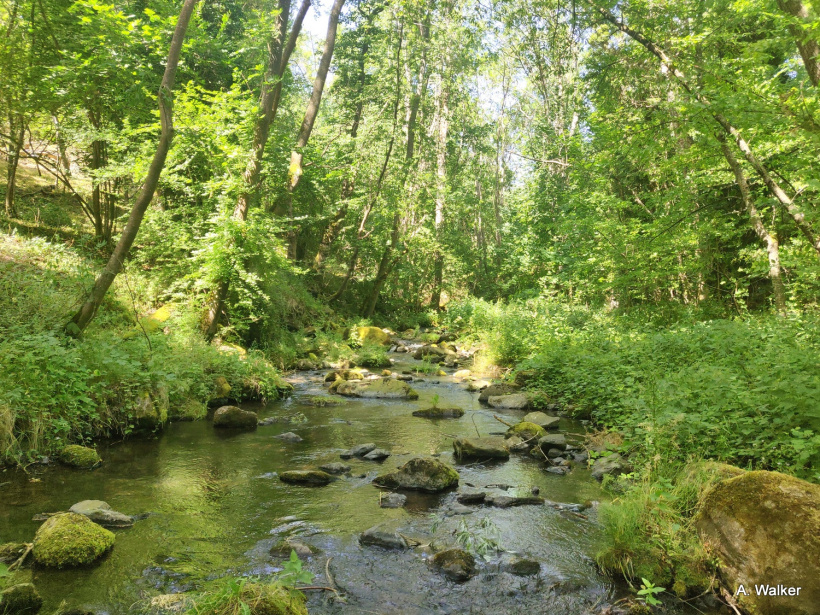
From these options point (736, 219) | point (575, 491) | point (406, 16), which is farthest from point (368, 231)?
point (575, 491)

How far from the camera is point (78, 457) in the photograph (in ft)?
20.9

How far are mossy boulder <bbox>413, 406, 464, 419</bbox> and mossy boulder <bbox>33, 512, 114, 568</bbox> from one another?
21.4 ft

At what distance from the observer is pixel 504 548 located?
15.6 feet

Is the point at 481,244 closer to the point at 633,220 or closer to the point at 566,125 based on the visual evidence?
the point at 566,125

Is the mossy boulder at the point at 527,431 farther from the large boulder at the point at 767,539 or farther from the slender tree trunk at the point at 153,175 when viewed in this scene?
the slender tree trunk at the point at 153,175

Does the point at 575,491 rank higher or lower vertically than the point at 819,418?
lower

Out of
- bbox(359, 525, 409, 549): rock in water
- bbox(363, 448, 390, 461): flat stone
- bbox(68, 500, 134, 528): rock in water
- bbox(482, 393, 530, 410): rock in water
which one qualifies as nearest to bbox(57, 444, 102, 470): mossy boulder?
bbox(68, 500, 134, 528): rock in water

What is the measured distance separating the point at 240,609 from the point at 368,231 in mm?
20585

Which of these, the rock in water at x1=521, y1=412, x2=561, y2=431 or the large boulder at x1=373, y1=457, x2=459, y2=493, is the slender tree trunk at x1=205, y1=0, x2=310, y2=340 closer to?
the large boulder at x1=373, y1=457, x2=459, y2=493

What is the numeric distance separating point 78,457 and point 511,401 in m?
8.13

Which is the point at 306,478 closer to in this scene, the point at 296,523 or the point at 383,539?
the point at 296,523

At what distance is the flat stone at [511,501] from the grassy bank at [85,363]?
5.32 metres

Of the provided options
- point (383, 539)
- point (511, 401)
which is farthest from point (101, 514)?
point (511, 401)

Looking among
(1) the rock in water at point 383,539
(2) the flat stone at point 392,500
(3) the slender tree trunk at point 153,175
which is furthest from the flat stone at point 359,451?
(3) the slender tree trunk at point 153,175
